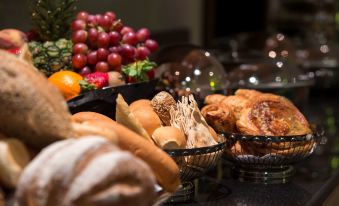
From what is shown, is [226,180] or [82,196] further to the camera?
[226,180]

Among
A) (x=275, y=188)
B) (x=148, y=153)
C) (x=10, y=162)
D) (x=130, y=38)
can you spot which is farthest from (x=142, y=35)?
(x=10, y=162)

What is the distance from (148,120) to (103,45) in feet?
1.20

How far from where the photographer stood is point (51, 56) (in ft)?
4.77

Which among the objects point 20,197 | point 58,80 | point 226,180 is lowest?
point 226,180

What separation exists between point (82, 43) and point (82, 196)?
0.73 meters

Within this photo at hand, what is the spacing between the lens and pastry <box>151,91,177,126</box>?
4.20 ft

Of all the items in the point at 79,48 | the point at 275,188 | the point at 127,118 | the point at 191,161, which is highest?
the point at 79,48

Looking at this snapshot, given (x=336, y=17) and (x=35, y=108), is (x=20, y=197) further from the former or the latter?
(x=336, y=17)

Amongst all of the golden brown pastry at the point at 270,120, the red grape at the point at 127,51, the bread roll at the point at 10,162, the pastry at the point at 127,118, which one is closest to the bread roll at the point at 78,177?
the bread roll at the point at 10,162

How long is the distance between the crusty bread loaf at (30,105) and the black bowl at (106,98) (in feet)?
1.16

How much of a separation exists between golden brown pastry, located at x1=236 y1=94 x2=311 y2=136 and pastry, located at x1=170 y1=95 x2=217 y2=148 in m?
0.16

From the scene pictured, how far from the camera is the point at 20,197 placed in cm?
85

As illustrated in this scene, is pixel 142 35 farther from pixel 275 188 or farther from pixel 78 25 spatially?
pixel 275 188

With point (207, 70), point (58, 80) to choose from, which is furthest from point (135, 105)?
point (207, 70)
